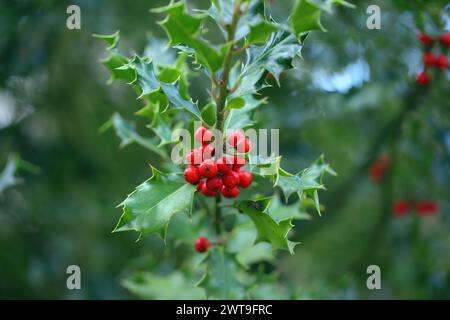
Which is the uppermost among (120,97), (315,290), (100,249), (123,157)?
(120,97)

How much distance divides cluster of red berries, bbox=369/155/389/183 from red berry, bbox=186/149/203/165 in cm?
243

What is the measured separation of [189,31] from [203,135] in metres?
0.35

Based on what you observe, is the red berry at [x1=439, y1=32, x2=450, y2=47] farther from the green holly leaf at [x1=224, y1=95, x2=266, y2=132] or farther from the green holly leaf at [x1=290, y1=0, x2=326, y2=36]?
the green holly leaf at [x1=290, y1=0, x2=326, y2=36]

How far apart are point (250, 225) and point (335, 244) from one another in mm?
2372

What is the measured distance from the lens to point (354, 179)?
3.76 metres

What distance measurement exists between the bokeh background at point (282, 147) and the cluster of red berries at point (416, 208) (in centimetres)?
5

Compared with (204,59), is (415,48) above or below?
above

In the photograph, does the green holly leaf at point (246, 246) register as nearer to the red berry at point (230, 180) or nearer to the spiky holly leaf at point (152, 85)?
the red berry at point (230, 180)

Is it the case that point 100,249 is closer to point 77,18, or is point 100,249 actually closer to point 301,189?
point 77,18

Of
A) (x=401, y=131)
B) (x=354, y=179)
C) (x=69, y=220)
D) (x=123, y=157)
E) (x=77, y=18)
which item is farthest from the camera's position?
(x=123, y=157)

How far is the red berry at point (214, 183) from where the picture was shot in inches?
68.5

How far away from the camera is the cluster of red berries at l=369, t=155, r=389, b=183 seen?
3939mm

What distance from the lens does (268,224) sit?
71.9 inches

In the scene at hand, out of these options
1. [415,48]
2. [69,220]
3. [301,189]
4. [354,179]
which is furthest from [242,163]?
[69,220]
